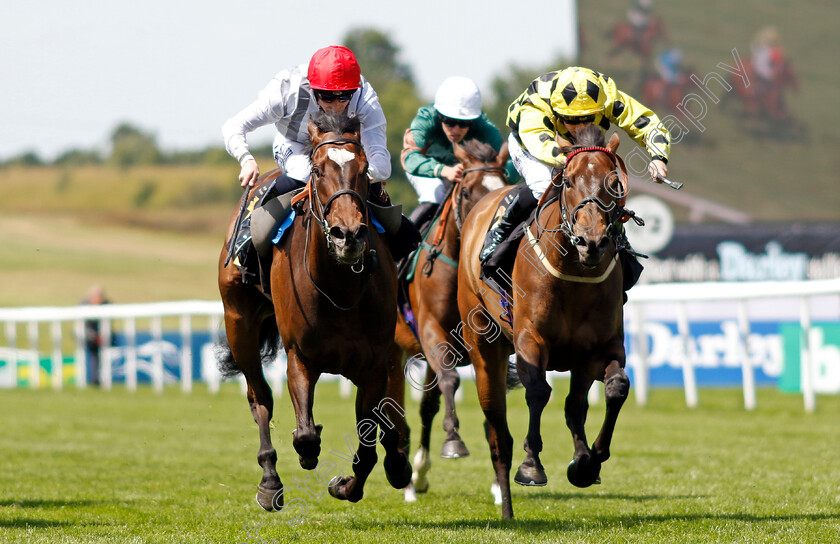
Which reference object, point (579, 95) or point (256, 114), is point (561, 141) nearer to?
point (579, 95)

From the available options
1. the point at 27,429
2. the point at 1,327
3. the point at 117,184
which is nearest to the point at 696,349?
the point at 27,429

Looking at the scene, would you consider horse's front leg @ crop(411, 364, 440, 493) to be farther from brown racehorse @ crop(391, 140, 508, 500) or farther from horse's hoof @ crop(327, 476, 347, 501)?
horse's hoof @ crop(327, 476, 347, 501)

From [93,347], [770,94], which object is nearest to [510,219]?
[770,94]

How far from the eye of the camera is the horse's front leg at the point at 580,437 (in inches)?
212

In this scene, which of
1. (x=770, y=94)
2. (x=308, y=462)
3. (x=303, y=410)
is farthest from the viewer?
(x=770, y=94)

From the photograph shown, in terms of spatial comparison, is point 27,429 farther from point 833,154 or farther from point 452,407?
point 833,154

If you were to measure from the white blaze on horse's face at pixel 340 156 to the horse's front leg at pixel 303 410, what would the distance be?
0.98 meters

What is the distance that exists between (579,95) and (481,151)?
1868 millimetres

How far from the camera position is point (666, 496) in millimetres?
6930

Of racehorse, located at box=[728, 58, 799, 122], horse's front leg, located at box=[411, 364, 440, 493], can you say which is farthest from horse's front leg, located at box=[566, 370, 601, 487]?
racehorse, located at box=[728, 58, 799, 122]

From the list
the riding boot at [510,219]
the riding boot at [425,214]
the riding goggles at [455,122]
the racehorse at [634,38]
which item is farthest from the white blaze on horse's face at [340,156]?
the racehorse at [634,38]

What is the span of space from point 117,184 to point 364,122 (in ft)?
179

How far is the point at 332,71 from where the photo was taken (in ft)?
17.7

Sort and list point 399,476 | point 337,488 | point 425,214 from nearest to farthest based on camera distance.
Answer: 1. point 399,476
2. point 337,488
3. point 425,214
